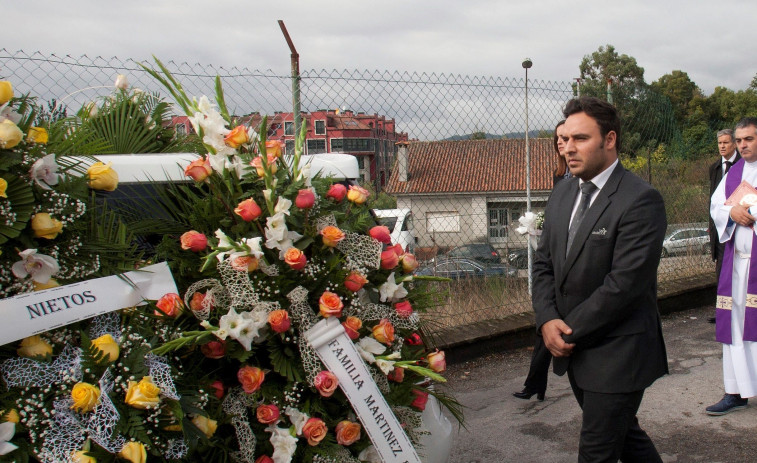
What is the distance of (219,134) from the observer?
2.52 metres

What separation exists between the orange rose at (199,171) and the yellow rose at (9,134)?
1.80 ft

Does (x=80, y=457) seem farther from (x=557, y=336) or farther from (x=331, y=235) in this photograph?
(x=557, y=336)

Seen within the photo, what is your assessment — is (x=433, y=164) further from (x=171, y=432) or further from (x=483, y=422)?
(x=171, y=432)

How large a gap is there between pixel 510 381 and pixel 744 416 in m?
1.84

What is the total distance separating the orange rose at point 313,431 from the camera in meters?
2.28

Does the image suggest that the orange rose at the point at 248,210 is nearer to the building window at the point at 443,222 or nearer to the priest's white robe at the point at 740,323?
the priest's white robe at the point at 740,323

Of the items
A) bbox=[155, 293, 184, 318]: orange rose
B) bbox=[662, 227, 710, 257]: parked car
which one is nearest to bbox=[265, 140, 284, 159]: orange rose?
bbox=[155, 293, 184, 318]: orange rose

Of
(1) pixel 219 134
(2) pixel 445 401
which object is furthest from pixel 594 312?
(1) pixel 219 134

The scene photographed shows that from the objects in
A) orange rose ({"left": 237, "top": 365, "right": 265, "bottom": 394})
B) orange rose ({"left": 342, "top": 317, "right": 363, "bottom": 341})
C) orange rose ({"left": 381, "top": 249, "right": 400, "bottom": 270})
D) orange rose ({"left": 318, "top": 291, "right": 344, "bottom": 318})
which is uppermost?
orange rose ({"left": 381, "top": 249, "right": 400, "bottom": 270})

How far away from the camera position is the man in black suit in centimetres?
300

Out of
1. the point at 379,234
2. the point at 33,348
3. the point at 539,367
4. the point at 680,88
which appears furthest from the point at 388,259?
the point at 680,88

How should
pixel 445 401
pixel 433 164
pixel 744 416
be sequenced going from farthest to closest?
pixel 433 164 → pixel 744 416 → pixel 445 401

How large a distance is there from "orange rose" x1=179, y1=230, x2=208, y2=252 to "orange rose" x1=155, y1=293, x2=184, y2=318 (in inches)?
7.1

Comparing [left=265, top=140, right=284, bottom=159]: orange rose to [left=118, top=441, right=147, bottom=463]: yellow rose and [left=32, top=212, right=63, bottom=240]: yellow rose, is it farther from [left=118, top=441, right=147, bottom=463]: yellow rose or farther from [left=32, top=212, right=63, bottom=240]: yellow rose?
[left=118, top=441, right=147, bottom=463]: yellow rose
